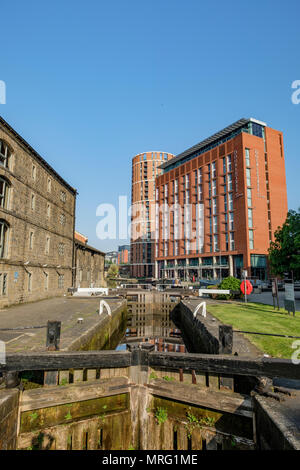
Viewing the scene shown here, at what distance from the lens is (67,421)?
5.32 m

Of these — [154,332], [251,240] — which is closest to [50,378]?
[154,332]

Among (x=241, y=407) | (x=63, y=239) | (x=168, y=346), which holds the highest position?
(x=63, y=239)

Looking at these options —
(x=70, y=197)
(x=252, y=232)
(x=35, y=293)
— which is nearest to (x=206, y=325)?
(x=35, y=293)

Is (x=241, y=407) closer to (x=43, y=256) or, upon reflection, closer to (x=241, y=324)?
(x=241, y=324)

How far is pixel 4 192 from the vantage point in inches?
685

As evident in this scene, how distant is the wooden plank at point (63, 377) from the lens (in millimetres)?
5730

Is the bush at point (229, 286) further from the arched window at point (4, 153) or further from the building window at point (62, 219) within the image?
the arched window at point (4, 153)

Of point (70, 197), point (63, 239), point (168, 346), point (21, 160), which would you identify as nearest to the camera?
point (168, 346)

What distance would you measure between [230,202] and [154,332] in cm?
4258

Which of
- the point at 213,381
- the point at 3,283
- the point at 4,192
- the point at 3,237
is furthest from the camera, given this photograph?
the point at 4,192

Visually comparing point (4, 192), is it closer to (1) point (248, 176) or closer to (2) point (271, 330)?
(2) point (271, 330)

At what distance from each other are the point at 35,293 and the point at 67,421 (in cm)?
1754

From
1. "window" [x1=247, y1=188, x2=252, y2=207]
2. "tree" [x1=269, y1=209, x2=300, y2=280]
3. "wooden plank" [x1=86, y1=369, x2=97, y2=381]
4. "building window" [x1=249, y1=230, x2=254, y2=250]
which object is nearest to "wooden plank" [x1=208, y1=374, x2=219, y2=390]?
"wooden plank" [x1=86, y1=369, x2=97, y2=381]

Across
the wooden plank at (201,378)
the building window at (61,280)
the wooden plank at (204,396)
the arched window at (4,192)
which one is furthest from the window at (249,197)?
the wooden plank at (204,396)
